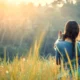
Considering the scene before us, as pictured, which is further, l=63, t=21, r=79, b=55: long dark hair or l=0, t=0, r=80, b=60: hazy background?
l=0, t=0, r=80, b=60: hazy background

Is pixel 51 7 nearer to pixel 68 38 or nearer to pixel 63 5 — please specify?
pixel 63 5

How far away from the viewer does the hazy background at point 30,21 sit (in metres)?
34.3

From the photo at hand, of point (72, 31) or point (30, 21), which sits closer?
point (72, 31)

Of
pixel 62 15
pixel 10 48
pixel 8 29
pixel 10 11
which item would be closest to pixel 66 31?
pixel 10 48

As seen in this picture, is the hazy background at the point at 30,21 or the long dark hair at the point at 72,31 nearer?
the long dark hair at the point at 72,31

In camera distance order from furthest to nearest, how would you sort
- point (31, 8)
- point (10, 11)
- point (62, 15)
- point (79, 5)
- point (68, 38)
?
point (79, 5), point (62, 15), point (31, 8), point (10, 11), point (68, 38)

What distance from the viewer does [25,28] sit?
37.0m

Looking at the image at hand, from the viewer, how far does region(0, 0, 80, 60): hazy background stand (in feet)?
113

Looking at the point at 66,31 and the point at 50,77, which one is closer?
the point at 50,77

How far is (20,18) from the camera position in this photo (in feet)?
126

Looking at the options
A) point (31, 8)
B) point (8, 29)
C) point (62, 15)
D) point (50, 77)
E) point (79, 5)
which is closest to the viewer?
point (50, 77)

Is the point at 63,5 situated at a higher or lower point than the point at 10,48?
higher

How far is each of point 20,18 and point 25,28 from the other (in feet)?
6.24

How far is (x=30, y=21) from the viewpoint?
4003 centimetres
